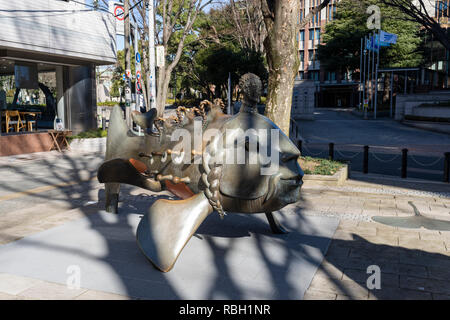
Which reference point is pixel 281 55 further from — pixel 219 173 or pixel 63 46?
pixel 63 46

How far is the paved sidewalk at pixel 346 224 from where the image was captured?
12.4 feet

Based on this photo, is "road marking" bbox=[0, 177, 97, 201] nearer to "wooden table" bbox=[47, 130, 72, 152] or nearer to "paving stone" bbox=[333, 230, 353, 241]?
"paving stone" bbox=[333, 230, 353, 241]

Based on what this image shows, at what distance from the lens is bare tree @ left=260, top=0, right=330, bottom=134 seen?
9.50 meters

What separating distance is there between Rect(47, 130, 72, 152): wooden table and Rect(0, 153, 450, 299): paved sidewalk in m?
4.07

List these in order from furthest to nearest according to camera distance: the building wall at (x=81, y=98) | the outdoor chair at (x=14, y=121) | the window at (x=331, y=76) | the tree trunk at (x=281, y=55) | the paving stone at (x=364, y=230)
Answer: the window at (x=331, y=76) < the building wall at (x=81, y=98) < the outdoor chair at (x=14, y=121) < the tree trunk at (x=281, y=55) < the paving stone at (x=364, y=230)

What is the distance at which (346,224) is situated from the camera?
604 centimetres

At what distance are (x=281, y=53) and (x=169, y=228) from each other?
6.63 meters

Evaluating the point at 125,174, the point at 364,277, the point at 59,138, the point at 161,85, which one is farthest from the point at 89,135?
the point at 364,277

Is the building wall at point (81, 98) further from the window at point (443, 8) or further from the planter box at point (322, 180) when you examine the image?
the window at point (443, 8)

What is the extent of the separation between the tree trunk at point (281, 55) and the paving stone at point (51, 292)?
22.8 feet

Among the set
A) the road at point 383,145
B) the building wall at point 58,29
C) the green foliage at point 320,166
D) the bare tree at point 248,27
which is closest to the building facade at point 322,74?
the bare tree at point 248,27

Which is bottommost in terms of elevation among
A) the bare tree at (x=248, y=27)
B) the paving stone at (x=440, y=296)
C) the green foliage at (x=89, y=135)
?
the paving stone at (x=440, y=296)

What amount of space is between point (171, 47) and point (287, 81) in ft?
98.7

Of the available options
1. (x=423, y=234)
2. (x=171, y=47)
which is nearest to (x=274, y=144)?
(x=423, y=234)
